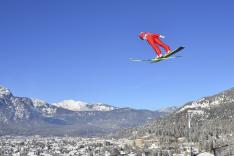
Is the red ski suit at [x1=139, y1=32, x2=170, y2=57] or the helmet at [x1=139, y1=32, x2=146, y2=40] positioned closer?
the red ski suit at [x1=139, y1=32, x2=170, y2=57]

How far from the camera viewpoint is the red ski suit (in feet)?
195

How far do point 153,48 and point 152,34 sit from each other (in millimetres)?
2251

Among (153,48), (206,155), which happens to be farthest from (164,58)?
(206,155)

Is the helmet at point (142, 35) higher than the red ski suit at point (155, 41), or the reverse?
the helmet at point (142, 35)

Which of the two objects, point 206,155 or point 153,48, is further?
point 206,155

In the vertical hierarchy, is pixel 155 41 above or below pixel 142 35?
below

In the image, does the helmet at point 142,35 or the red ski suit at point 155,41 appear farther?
the helmet at point 142,35

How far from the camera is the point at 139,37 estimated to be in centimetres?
6197

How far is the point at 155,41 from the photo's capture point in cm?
5978

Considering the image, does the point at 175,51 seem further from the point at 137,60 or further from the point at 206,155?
the point at 206,155

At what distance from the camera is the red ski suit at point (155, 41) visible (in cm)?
5947

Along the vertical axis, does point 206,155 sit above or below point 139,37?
below

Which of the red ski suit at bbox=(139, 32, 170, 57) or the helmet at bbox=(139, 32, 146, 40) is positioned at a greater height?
the helmet at bbox=(139, 32, 146, 40)

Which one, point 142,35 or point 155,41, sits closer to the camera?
point 155,41
